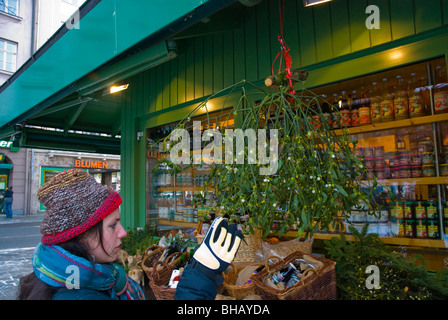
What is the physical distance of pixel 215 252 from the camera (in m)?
1.37

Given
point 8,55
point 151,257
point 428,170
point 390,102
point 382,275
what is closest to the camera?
point 382,275

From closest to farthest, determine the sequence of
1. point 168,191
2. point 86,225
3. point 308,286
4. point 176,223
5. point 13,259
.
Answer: point 86,225
point 308,286
point 176,223
point 168,191
point 13,259

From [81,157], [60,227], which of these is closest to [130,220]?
[60,227]

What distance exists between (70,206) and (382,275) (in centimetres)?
193

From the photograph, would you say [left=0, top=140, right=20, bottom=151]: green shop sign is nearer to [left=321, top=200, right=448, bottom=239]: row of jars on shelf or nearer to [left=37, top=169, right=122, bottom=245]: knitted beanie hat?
[left=37, top=169, right=122, bottom=245]: knitted beanie hat

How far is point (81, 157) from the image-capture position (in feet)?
65.4

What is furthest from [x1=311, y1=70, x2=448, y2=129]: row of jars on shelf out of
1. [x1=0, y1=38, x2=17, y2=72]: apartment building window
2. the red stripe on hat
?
[x1=0, y1=38, x2=17, y2=72]: apartment building window

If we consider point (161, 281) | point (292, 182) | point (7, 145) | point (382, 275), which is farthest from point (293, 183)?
point (7, 145)

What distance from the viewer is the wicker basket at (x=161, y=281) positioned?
2.38 metres

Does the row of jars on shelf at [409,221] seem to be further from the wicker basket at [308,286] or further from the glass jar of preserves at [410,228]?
the wicker basket at [308,286]

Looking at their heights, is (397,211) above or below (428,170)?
below

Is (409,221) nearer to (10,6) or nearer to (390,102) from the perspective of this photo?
(390,102)

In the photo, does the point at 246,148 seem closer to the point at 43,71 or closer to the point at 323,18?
the point at 323,18

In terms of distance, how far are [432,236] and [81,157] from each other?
20.4 metres
